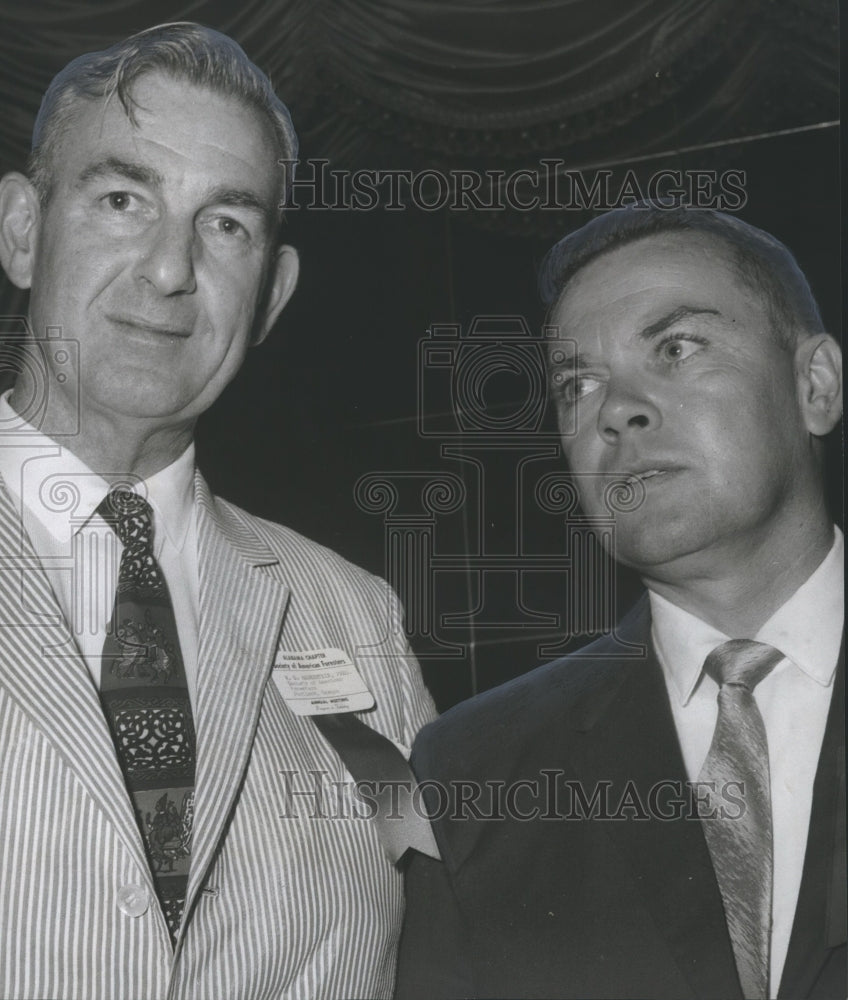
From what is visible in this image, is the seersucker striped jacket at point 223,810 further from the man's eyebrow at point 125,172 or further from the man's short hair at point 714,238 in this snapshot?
the man's short hair at point 714,238

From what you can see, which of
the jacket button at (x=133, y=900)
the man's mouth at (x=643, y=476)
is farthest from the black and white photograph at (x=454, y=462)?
the jacket button at (x=133, y=900)

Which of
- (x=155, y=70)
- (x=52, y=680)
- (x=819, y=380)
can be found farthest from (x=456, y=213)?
(x=52, y=680)

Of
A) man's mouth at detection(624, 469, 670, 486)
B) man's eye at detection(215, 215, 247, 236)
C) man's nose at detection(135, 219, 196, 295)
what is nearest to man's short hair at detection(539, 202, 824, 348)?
man's mouth at detection(624, 469, 670, 486)

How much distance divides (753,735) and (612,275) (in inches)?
36.0

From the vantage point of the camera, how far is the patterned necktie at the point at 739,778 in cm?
218

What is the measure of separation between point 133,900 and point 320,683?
0.50 metres

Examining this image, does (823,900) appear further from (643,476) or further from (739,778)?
(643,476)

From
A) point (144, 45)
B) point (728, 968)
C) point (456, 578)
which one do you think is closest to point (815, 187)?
point (456, 578)

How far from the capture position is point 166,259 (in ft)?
6.91

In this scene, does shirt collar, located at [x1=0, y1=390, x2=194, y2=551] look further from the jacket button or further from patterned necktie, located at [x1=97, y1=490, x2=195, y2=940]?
the jacket button

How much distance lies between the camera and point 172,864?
78.4 inches

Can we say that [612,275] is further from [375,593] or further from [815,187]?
[375,593]

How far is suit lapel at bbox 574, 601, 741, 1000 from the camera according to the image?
7.04ft

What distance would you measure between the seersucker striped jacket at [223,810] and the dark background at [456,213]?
4.0 inches
